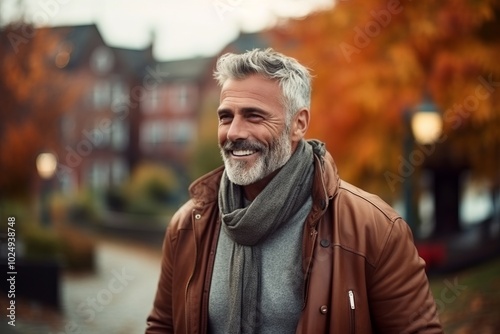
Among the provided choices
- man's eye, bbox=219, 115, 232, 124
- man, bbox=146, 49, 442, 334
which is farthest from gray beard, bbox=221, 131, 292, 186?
man's eye, bbox=219, 115, 232, 124

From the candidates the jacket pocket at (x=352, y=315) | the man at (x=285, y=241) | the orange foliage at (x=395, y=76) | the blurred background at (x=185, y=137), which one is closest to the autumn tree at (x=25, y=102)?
the blurred background at (x=185, y=137)

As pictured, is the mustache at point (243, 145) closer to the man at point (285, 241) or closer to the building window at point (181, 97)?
the man at point (285, 241)

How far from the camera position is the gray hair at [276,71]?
211 cm

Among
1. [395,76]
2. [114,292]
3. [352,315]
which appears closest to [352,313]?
[352,315]

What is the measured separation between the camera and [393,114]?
7008mm

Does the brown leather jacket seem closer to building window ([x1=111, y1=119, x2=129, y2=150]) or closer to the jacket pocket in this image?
the jacket pocket

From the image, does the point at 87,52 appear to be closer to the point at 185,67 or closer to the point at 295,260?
the point at 185,67

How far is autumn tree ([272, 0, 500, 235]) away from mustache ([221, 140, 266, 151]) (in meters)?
4.69

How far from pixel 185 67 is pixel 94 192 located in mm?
2428

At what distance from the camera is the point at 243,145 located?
7.04 ft

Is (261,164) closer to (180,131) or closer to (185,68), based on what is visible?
(185,68)

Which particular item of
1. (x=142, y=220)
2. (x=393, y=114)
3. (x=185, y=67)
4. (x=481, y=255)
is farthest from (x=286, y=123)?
(x=142, y=220)

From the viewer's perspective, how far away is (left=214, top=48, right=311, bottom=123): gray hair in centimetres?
211

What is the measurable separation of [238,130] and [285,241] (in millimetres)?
394
